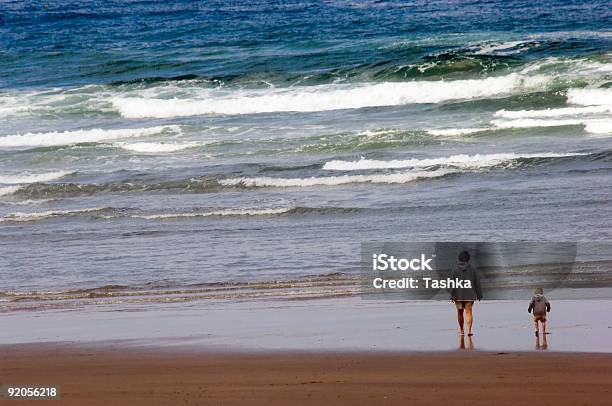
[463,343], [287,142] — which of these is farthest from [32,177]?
[463,343]

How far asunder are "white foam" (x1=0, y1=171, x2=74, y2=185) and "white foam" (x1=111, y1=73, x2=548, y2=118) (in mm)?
6833

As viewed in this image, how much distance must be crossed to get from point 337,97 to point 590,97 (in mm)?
6501

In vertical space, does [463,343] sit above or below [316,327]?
below

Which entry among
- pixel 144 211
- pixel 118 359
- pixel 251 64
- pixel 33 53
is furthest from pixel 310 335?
pixel 33 53

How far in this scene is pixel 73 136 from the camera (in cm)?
2520

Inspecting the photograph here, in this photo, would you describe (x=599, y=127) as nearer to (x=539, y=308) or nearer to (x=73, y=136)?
(x=73, y=136)

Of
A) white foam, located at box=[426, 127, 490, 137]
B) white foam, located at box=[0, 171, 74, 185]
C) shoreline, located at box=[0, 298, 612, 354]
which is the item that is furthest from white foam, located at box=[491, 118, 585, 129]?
shoreline, located at box=[0, 298, 612, 354]

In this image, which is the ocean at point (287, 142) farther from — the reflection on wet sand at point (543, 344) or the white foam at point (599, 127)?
the reflection on wet sand at point (543, 344)

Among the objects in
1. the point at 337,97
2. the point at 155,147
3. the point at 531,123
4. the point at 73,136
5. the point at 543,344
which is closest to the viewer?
the point at 543,344

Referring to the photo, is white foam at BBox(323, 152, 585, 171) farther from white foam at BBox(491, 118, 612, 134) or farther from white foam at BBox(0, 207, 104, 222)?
white foam at BBox(0, 207, 104, 222)

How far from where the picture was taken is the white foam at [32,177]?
2058 centimetres

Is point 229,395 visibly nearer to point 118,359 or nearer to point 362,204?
point 118,359

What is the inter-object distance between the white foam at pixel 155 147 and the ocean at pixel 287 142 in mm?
78

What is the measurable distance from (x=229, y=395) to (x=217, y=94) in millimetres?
22542
